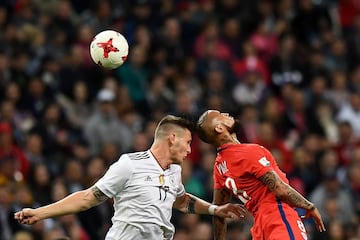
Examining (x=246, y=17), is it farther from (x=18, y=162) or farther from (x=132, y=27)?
(x=18, y=162)

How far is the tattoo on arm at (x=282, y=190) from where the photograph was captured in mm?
8617

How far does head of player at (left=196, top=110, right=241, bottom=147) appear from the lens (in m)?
8.94

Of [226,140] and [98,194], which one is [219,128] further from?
[98,194]

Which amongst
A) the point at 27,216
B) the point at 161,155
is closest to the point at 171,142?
the point at 161,155

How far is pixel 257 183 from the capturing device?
882 cm

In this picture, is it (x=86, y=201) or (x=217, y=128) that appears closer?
(x=86, y=201)

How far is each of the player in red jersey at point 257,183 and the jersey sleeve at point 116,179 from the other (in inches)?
31.8

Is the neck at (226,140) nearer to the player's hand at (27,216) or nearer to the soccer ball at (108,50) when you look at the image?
the soccer ball at (108,50)

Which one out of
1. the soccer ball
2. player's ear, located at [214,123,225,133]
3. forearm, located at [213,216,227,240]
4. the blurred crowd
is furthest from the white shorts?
the blurred crowd

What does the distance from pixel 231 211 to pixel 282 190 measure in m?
0.69

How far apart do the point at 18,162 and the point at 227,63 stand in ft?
16.6

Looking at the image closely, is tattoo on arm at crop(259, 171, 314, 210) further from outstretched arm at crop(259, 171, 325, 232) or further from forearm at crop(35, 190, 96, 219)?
forearm at crop(35, 190, 96, 219)

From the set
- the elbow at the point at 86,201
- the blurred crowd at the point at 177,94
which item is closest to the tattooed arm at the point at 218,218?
the elbow at the point at 86,201

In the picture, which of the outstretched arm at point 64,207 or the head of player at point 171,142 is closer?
the outstretched arm at point 64,207
